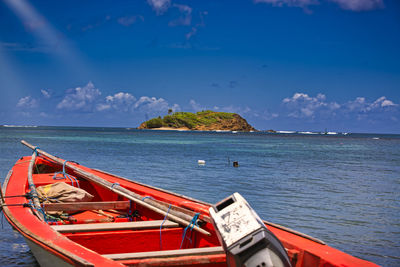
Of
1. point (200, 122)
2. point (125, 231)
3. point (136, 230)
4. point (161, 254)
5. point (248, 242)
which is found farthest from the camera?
point (200, 122)

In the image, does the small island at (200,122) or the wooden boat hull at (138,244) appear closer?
the wooden boat hull at (138,244)

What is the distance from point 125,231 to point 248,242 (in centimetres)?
244

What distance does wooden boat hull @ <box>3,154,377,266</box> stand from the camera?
3.43 m

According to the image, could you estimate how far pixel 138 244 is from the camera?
16.2ft

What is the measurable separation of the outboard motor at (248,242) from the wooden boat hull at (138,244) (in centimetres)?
86

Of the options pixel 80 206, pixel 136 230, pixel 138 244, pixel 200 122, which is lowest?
pixel 138 244

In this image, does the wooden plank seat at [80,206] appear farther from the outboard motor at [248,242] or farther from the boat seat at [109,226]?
Result: the outboard motor at [248,242]

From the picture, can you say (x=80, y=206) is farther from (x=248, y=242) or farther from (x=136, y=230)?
(x=248, y=242)

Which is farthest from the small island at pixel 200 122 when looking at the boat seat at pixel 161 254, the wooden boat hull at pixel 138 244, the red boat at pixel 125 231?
the boat seat at pixel 161 254

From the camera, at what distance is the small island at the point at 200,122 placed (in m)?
175

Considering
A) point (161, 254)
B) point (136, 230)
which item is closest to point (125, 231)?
point (136, 230)

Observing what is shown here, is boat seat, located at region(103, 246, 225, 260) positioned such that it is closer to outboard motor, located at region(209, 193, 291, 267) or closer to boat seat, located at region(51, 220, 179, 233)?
outboard motor, located at region(209, 193, 291, 267)

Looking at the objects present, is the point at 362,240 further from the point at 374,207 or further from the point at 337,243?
the point at 374,207

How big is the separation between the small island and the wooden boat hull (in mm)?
168265
